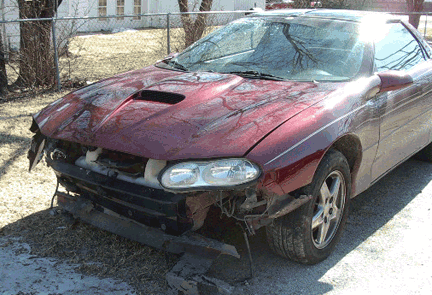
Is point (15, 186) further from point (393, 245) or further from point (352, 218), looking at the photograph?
point (393, 245)

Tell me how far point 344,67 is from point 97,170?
2019 mm

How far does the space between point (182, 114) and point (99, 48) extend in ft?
36.3

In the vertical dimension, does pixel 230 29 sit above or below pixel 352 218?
above

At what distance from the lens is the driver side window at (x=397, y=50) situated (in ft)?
14.1

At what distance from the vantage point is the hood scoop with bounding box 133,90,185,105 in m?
3.54

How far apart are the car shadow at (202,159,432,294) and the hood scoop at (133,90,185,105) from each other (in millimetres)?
1021

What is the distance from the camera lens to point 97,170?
3352 mm

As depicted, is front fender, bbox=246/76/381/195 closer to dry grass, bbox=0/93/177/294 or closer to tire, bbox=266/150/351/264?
tire, bbox=266/150/351/264

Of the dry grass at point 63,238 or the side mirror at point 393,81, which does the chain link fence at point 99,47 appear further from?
the side mirror at point 393,81

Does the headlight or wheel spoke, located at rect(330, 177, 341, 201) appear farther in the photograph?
wheel spoke, located at rect(330, 177, 341, 201)

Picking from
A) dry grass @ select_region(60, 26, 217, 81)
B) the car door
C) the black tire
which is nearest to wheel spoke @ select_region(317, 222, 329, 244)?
the car door

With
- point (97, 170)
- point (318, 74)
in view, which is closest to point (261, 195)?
point (97, 170)

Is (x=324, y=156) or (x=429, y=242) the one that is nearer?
(x=324, y=156)

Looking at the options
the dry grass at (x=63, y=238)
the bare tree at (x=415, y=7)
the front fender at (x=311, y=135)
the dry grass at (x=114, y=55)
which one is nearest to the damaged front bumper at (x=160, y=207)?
the front fender at (x=311, y=135)
